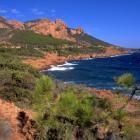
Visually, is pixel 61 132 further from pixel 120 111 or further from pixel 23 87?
pixel 23 87

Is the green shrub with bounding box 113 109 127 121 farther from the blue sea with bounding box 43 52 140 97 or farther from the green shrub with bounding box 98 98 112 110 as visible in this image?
the blue sea with bounding box 43 52 140 97

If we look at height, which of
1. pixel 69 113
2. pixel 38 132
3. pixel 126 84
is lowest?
pixel 38 132

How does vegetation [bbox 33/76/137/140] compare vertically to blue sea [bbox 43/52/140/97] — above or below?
above

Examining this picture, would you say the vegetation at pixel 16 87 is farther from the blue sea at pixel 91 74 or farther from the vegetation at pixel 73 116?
the blue sea at pixel 91 74

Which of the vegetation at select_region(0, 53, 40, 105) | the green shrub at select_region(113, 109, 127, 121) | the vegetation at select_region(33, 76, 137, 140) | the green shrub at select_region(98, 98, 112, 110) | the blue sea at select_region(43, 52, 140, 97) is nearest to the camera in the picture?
the green shrub at select_region(113, 109, 127, 121)

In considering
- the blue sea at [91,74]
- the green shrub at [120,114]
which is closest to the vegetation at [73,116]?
the green shrub at [120,114]

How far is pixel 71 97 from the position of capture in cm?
952

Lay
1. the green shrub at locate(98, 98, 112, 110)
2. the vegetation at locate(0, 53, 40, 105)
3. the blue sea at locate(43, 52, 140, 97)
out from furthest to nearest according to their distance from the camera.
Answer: the blue sea at locate(43, 52, 140, 97), the vegetation at locate(0, 53, 40, 105), the green shrub at locate(98, 98, 112, 110)

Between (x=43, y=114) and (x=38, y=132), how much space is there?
1.08 metres

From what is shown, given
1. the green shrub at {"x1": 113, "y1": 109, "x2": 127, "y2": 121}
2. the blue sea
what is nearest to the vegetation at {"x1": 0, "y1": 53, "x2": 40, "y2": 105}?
the green shrub at {"x1": 113, "y1": 109, "x2": 127, "y2": 121}

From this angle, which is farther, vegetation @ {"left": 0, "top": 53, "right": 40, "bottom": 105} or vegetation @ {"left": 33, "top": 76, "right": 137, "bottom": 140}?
vegetation @ {"left": 0, "top": 53, "right": 40, "bottom": 105}

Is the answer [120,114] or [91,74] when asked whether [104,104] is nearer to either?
[120,114]

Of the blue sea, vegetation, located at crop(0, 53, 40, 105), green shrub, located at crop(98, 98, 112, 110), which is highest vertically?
green shrub, located at crop(98, 98, 112, 110)

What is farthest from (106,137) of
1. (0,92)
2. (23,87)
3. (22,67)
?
(22,67)
